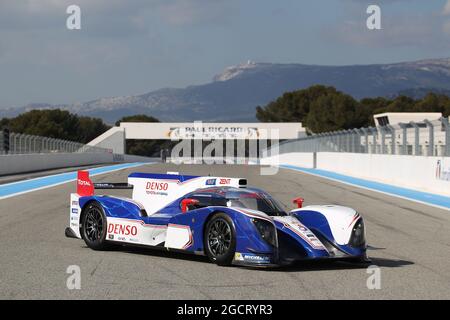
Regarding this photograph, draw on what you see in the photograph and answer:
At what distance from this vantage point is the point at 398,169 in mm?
27172

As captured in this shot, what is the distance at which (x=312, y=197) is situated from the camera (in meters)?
20.5

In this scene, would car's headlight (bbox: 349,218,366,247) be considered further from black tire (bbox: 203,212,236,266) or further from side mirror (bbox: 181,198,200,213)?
side mirror (bbox: 181,198,200,213)

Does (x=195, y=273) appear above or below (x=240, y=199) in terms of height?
below

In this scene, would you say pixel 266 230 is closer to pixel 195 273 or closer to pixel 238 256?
pixel 238 256

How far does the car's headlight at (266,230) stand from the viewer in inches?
339

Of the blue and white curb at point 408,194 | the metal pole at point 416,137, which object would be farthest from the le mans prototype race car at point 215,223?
the metal pole at point 416,137

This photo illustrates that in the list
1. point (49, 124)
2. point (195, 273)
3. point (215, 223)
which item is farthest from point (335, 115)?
point (195, 273)

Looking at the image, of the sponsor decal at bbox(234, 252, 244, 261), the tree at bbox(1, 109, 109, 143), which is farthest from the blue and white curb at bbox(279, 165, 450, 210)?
the tree at bbox(1, 109, 109, 143)

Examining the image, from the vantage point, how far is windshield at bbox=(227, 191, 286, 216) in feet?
30.9

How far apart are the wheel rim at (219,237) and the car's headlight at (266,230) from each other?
320 mm

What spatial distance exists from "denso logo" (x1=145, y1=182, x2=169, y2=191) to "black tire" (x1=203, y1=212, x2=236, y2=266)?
5.04 ft

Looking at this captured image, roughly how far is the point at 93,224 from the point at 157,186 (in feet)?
3.09

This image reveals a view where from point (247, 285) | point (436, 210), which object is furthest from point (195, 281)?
point (436, 210)
